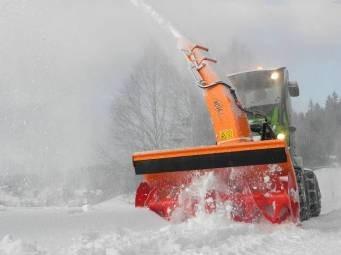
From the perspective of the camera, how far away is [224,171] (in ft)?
23.3

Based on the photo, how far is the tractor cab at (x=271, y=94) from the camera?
905 centimetres

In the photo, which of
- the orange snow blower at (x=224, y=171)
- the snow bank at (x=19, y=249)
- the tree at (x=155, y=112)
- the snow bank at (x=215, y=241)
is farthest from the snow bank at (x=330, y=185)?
the snow bank at (x=19, y=249)

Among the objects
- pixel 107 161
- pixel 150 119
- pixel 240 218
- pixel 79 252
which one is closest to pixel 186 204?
pixel 240 218

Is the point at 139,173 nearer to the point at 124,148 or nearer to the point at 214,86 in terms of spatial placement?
the point at 214,86

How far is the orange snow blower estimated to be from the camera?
667 cm

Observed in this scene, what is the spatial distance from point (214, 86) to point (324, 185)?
1580 cm

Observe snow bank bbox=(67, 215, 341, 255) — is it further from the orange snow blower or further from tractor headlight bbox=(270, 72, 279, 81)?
tractor headlight bbox=(270, 72, 279, 81)

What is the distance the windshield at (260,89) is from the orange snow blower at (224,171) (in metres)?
1.52

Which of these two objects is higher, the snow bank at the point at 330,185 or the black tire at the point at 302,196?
the black tire at the point at 302,196

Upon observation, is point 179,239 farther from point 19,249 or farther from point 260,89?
point 260,89

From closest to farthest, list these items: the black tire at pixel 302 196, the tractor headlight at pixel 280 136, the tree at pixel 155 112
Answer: the black tire at pixel 302 196 → the tractor headlight at pixel 280 136 → the tree at pixel 155 112

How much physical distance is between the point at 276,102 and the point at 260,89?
455mm

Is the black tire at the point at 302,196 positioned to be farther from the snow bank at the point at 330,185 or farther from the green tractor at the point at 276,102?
Answer: the snow bank at the point at 330,185

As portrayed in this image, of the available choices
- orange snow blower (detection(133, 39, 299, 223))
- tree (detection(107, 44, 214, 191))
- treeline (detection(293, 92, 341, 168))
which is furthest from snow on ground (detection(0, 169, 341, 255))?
treeline (detection(293, 92, 341, 168))
